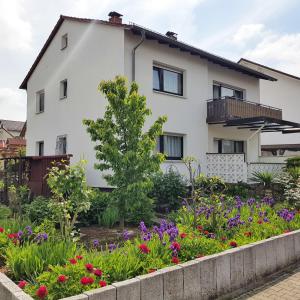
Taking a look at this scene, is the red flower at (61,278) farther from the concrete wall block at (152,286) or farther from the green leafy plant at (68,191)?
the green leafy plant at (68,191)

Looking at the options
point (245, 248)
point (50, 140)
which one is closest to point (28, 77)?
point (50, 140)

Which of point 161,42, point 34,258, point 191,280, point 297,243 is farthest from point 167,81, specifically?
point 34,258

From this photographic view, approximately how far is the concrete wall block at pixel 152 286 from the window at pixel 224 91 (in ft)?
46.3

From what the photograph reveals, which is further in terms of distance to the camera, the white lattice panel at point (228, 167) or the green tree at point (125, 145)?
the white lattice panel at point (228, 167)

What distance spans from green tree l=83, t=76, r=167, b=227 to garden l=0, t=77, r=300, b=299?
0.07ft

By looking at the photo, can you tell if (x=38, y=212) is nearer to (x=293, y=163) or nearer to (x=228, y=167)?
(x=228, y=167)

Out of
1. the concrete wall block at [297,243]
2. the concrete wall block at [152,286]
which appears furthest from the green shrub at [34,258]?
the concrete wall block at [297,243]

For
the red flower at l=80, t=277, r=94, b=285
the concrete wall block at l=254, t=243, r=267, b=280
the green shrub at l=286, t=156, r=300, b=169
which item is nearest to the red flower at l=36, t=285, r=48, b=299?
the red flower at l=80, t=277, r=94, b=285

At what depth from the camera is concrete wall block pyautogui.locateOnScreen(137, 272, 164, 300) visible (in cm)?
352

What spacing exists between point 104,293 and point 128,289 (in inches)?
11.5

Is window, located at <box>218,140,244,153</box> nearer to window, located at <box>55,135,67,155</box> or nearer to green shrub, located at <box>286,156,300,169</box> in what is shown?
green shrub, located at <box>286,156,300,169</box>

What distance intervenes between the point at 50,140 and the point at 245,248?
1342 cm

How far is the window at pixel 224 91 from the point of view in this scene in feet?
55.7

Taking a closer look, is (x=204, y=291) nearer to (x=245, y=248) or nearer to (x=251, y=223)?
(x=245, y=248)
